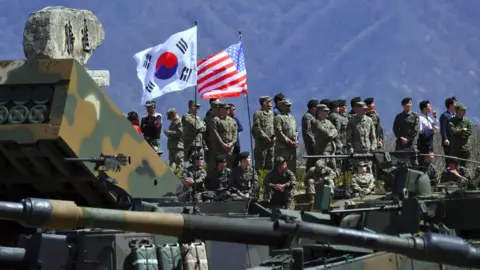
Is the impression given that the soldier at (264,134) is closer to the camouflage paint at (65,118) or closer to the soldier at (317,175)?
the soldier at (317,175)

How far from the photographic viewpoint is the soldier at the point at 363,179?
18109mm

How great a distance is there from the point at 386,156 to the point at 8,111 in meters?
4.53

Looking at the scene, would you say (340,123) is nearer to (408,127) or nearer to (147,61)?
(408,127)

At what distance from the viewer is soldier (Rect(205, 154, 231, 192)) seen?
55.9 ft

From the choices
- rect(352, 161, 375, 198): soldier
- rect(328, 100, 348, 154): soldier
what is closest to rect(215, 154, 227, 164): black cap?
rect(352, 161, 375, 198): soldier

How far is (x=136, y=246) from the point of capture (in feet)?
38.1

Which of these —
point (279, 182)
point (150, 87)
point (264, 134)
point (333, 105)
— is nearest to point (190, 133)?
point (264, 134)

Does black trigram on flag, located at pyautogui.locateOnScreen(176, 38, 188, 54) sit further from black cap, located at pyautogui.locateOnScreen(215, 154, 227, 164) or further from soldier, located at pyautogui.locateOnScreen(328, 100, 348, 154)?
soldier, located at pyautogui.locateOnScreen(328, 100, 348, 154)

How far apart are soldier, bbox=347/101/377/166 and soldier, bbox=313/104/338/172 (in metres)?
0.46

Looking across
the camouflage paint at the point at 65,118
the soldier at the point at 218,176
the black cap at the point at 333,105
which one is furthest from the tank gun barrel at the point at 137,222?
the black cap at the point at 333,105

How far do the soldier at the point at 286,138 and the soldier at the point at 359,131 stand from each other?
3.72ft

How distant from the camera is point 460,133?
65.1 ft

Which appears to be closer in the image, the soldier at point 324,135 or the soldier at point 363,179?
the soldier at point 363,179

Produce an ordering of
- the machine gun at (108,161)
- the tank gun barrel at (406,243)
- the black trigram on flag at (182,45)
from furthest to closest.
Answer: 1. the black trigram on flag at (182,45)
2. the machine gun at (108,161)
3. the tank gun barrel at (406,243)
